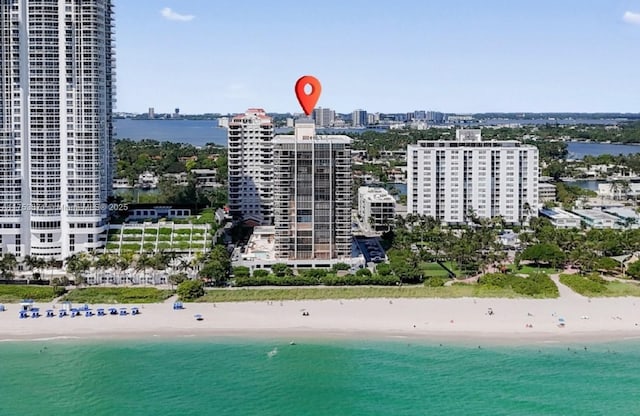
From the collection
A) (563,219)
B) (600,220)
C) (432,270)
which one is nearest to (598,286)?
(432,270)

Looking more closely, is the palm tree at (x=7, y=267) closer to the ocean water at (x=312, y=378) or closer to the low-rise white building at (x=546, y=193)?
the ocean water at (x=312, y=378)

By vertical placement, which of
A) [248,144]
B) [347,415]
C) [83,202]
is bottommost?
[347,415]

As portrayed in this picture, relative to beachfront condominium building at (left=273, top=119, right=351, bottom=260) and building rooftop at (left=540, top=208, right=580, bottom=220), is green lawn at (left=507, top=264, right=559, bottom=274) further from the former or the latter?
building rooftop at (left=540, top=208, right=580, bottom=220)

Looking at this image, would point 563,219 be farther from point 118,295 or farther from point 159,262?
point 118,295

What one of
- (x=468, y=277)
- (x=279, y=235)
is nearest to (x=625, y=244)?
(x=468, y=277)

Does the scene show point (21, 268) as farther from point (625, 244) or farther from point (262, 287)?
point (625, 244)

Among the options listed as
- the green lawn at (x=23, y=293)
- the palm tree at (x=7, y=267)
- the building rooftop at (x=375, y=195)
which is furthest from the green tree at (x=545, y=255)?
the palm tree at (x=7, y=267)

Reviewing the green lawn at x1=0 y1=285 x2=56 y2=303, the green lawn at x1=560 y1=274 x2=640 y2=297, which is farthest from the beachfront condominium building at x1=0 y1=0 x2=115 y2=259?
the green lawn at x1=560 y1=274 x2=640 y2=297
